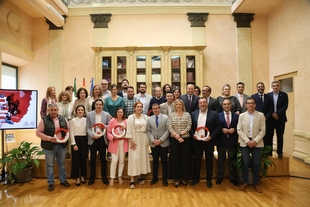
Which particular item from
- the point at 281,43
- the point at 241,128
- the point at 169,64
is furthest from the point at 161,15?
the point at 241,128

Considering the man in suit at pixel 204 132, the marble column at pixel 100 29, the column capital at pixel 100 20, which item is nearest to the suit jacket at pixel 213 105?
the man in suit at pixel 204 132

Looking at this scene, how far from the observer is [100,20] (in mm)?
6750

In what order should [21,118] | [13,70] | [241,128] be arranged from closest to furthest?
[241,128] < [21,118] < [13,70]

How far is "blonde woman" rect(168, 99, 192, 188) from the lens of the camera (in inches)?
142

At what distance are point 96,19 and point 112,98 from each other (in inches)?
146

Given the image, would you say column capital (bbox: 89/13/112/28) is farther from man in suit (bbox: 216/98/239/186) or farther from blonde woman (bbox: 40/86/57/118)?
man in suit (bbox: 216/98/239/186)

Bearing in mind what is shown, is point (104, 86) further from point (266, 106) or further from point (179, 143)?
point (266, 106)

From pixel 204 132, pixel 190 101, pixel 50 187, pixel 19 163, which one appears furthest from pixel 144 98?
pixel 19 163

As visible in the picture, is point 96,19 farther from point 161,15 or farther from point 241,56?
point 241,56

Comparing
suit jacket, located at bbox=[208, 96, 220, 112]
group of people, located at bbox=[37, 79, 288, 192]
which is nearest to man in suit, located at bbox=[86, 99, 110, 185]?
group of people, located at bbox=[37, 79, 288, 192]

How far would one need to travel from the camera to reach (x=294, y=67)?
5.55 metres

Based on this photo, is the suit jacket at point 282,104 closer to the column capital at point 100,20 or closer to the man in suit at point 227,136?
the man in suit at point 227,136

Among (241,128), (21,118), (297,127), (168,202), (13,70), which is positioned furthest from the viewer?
(13,70)

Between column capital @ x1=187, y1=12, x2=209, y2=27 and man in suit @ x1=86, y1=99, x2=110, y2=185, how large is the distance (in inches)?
171
